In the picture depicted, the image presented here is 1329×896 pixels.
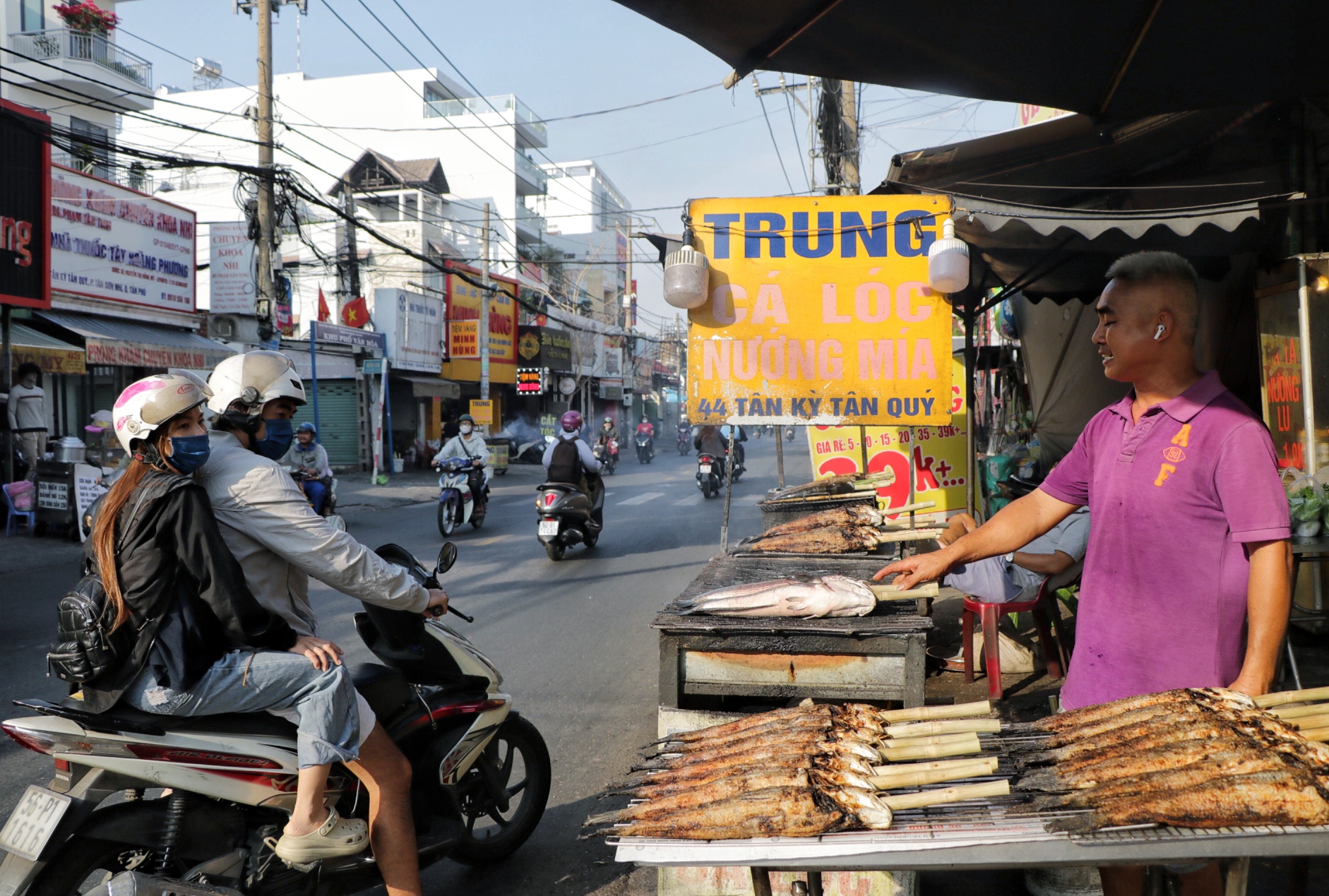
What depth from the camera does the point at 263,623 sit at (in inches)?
101

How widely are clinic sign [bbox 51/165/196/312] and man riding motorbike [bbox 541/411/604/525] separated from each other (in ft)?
29.8

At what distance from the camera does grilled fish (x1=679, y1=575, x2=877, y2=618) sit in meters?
3.16

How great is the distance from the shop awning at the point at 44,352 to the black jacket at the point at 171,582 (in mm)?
13156

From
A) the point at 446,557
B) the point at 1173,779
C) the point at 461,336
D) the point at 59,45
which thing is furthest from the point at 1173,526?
the point at 59,45

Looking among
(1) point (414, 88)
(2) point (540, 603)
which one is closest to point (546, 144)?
(1) point (414, 88)

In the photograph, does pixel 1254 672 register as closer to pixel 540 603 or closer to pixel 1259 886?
pixel 1259 886

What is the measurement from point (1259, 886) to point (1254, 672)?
69.9 inches

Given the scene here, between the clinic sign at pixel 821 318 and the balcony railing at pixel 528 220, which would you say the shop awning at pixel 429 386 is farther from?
the clinic sign at pixel 821 318

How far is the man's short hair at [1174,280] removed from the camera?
2.24m

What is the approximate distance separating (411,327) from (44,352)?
42.5ft

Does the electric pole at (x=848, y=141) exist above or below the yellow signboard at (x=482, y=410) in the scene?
above

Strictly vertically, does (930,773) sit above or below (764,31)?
below

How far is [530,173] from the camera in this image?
1864 inches

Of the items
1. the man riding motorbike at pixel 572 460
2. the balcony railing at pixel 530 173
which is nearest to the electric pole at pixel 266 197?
the man riding motorbike at pixel 572 460
